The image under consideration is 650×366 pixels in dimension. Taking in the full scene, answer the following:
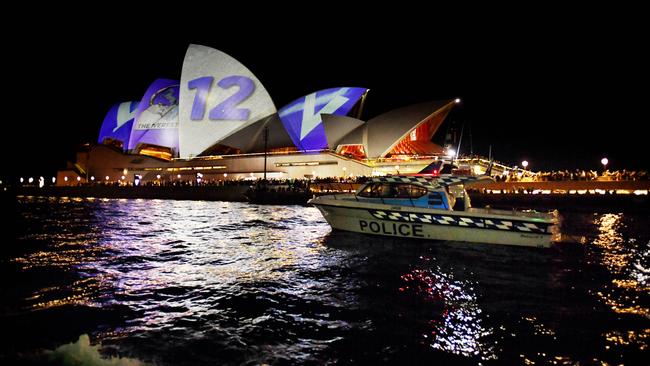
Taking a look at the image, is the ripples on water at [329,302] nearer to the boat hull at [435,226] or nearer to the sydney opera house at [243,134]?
the boat hull at [435,226]

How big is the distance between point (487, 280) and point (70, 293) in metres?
7.83

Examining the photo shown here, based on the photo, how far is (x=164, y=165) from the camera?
66.1 m

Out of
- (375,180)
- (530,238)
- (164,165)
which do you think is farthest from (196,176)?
(530,238)

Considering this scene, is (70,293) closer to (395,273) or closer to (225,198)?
(395,273)

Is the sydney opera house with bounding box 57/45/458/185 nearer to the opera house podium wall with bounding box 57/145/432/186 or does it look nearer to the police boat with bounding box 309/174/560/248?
the opera house podium wall with bounding box 57/145/432/186

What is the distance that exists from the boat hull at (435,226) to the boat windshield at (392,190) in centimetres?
87

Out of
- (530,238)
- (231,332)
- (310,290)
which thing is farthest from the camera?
(530,238)

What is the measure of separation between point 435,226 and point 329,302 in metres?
6.87

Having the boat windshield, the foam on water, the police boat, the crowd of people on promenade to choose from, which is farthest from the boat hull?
the crowd of people on promenade

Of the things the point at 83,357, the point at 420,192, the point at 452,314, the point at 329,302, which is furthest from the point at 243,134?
the point at 83,357

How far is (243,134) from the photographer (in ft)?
201

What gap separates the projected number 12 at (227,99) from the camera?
2389 inches

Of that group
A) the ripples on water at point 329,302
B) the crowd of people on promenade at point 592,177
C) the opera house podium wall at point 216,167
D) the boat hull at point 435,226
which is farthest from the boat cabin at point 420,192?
the opera house podium wall at point 216,167

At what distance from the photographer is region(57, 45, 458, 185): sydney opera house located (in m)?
52.7
